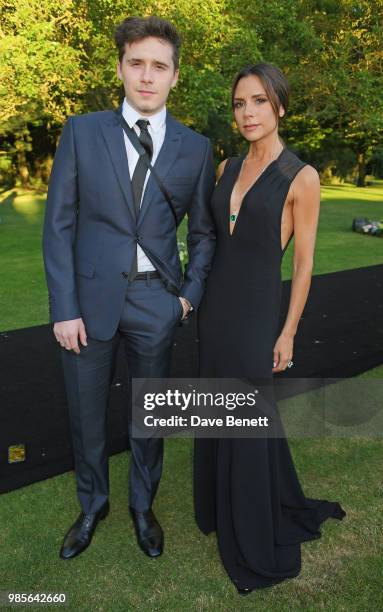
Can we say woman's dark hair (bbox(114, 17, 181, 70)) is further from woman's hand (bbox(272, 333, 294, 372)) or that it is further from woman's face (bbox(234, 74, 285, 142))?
woman's hand (bbox(272, 333, 294, 372))

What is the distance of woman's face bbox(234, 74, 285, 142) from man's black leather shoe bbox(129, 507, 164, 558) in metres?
2.15

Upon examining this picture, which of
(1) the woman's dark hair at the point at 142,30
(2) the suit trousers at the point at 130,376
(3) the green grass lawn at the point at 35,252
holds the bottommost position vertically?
(3) the green grass lawn at the point at 35,252

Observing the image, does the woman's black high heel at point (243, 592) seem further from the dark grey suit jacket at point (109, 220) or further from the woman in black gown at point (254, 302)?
the dark grey suit jacket at point (109, 220)

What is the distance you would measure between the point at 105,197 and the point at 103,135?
0.29m

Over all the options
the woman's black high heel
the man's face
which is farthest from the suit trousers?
the man's face

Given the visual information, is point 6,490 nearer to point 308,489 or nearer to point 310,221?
point 308,489

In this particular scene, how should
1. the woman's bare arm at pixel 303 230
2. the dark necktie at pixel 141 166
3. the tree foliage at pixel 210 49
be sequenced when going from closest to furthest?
the woman's bare arm at pixel 303 230, the dark necktie at pixel 141 166, the tree foliage at pixel 210 49

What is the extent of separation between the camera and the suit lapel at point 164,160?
2744 millimetres

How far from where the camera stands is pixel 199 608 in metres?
2.71

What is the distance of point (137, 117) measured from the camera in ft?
8.93

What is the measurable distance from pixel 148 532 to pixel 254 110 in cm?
231

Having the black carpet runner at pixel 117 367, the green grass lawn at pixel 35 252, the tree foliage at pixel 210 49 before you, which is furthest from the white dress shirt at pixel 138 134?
the tree foliage at pixel 210 49

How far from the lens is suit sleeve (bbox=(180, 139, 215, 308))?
290 cm

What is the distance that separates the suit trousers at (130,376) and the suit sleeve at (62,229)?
10.0 inches
